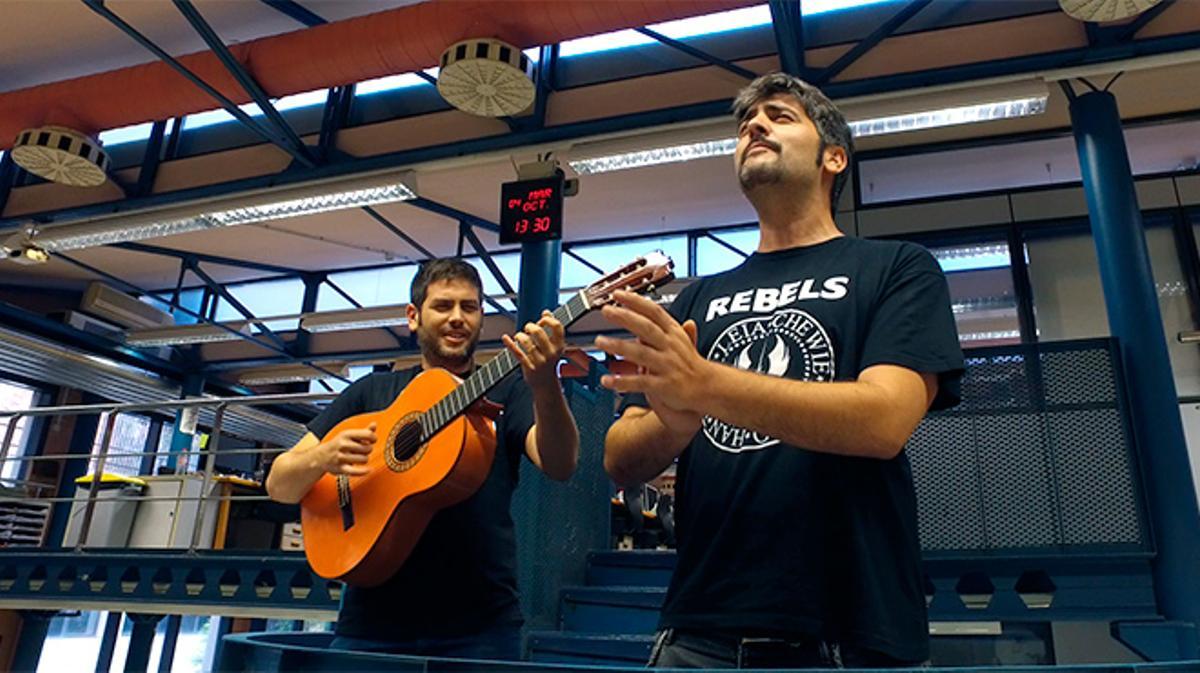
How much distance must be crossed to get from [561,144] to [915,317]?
5.30 m

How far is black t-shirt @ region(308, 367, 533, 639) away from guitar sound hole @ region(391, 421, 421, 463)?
17cm

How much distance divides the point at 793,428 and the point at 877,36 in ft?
16.8

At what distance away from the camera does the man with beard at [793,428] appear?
2.94 ft

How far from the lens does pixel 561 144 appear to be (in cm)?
613

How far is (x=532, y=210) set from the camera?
5871 mm

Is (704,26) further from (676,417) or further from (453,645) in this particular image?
(676,417)

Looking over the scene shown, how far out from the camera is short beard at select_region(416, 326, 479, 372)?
2148 millimetres

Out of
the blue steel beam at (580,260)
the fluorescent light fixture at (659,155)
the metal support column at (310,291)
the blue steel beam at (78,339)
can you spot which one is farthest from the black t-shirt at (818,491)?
the blue steel beam at (78,339)

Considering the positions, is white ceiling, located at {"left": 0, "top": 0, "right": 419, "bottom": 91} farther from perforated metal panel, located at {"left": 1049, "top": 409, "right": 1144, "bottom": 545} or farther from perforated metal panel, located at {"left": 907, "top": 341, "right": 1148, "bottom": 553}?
perforated metal panel, located at {"left": 1049, "top": 409, "right": 1144, "bottom": 545}

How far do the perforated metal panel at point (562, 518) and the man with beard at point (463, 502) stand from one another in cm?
119

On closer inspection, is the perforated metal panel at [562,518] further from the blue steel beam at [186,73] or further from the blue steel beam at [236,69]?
the blue steel beam at [186,73]

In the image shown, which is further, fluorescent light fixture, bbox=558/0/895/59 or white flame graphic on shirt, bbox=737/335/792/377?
fluorescent light fixture, bbox=558/0/895/59

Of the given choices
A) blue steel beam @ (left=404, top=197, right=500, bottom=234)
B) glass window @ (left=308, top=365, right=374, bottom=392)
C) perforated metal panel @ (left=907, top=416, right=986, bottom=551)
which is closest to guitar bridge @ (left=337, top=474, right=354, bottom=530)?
perforated metal panel @ (left=907, top=416, right=986, bottom=551)

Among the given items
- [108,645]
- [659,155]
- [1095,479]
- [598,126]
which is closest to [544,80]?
[598,126]
